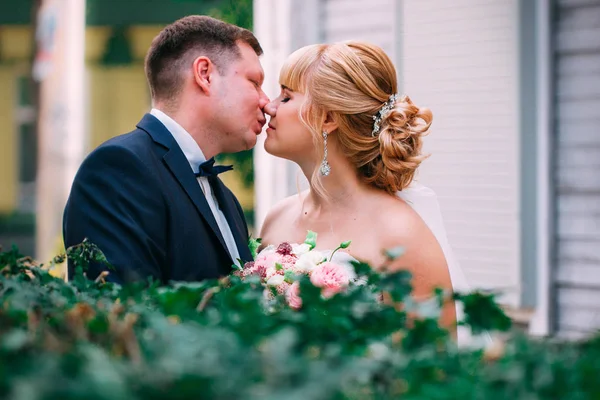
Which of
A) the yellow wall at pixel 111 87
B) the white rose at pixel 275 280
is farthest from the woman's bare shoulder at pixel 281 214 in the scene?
the yellow wall at pixel 111 87

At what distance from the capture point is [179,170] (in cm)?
319

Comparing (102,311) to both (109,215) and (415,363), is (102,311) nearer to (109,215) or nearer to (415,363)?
(415,363)

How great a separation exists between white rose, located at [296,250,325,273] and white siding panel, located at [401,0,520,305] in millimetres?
2369

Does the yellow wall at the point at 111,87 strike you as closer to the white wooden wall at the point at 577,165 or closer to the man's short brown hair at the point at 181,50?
the white wooden wall at the point at 577,165

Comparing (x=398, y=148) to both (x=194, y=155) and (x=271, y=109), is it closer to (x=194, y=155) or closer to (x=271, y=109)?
(x=271, y=109)

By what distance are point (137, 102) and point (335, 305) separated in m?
11.6

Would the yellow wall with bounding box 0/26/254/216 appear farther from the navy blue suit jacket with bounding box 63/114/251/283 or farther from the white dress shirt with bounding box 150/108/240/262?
the navy blue suit jacket with bounding box 63/114/251/283

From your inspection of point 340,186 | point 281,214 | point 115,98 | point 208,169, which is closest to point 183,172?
point 208,169

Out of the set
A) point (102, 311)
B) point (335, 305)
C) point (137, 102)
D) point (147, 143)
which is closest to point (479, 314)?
point (335, 305)

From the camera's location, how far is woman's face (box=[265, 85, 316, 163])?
3531 millimetres

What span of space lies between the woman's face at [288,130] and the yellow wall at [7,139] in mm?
10932

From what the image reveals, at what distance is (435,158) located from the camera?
5809 mm

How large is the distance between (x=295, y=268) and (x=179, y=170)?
1.88ft

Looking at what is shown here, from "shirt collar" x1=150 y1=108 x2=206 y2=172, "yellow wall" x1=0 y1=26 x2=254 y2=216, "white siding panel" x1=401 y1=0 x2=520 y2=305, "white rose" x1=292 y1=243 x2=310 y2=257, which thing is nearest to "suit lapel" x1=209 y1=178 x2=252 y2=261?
"shirt collar" x1=150 y1=108 x2=206 y2=172
